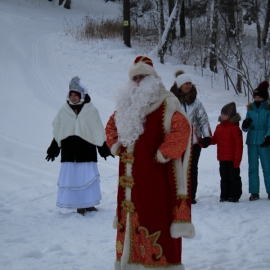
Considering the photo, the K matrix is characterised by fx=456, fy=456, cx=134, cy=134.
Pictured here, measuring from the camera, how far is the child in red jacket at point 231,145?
661cm

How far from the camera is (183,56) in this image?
2167 centimetres

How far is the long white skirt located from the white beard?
2.67 meters

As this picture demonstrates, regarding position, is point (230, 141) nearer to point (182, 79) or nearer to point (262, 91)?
point (262, 91)

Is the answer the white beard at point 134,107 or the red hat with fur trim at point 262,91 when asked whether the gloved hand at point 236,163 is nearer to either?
the red hat with fur trim at point 262,91

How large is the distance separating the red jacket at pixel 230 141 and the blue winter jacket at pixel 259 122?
0.20 meters

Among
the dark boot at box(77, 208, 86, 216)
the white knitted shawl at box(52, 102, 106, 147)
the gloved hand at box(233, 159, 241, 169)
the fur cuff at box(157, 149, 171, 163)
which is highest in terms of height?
the fur cuff at box(157, 149, 171, 163)

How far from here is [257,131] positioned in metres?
6.65

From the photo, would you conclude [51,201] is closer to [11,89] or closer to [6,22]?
[11,89]

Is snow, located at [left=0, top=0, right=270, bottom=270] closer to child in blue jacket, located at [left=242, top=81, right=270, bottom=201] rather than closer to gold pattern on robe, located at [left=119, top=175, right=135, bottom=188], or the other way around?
child in blue jacket, located at [left=242, top=81, right=270, bottom=201]

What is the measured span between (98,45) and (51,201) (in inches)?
567

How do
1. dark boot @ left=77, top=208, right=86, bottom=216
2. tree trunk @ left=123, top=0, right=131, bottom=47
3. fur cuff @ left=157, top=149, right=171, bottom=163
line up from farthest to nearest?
tree trunk @ left=123, top=0, right=131, bottom=47 < dark boot @ left=77, top=208, right=86, bottom=216 < fur cuff @ left=157, top=149, right=171, bottom=163

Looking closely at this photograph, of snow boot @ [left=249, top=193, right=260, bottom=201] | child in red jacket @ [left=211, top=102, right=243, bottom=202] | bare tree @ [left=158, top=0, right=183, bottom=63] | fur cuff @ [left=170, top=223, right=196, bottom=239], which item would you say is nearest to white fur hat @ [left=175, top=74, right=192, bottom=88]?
child in red jacket @ [left=211, top=102, right=243, bottom=202]

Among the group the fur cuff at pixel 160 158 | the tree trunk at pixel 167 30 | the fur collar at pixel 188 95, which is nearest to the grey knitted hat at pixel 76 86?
the fur collar at pixel 188 95

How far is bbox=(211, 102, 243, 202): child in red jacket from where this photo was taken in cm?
661
